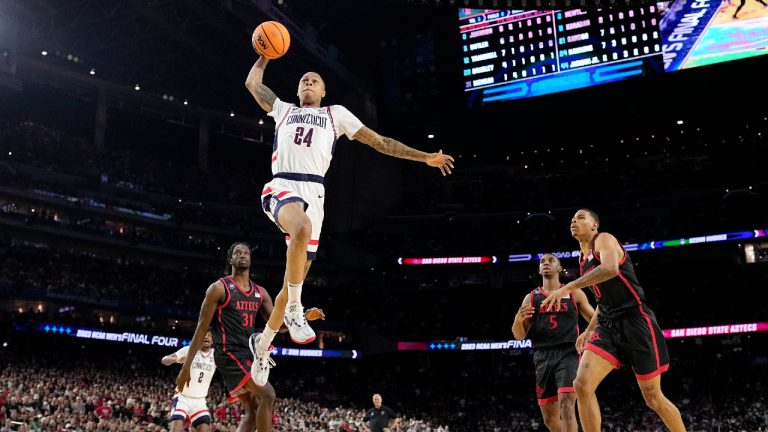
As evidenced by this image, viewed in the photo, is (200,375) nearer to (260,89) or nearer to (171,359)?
(171,359)

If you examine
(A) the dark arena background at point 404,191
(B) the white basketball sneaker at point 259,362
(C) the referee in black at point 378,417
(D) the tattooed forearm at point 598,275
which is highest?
(A) the dark arena background at point 404,191

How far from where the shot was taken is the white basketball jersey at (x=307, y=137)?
23.7ft

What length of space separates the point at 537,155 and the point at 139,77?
24281 millimetres

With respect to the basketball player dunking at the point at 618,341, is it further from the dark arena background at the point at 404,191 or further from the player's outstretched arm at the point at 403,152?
the dark arena background at the point at 404,191

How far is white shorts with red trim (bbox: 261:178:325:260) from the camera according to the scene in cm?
708

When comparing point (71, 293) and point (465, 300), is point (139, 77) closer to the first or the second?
point (71, 293)

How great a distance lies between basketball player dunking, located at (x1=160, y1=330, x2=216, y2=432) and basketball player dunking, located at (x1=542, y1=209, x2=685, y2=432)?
567cm

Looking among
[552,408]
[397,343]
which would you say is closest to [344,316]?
[397,343]

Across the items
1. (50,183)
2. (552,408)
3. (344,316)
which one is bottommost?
(552,408)

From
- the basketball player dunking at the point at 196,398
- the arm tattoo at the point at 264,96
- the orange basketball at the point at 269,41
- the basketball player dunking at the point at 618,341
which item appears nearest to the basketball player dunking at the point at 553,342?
the basketball player dunking at the point at 618,341

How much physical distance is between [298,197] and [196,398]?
530 centimetres

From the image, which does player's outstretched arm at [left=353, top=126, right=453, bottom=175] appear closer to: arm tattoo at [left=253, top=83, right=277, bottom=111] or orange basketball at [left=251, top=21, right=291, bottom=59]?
arm tattoo at [left=253, top=83, right=277, bottom=111]

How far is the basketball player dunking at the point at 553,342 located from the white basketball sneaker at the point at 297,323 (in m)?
3.01

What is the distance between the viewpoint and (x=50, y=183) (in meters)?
38.8
